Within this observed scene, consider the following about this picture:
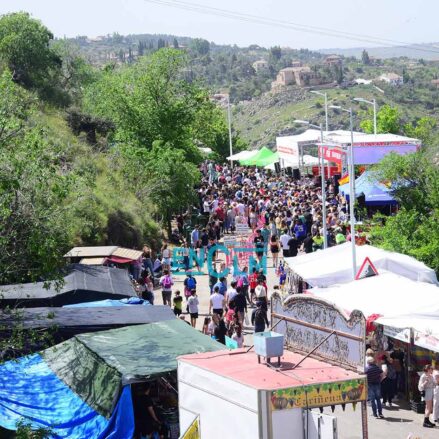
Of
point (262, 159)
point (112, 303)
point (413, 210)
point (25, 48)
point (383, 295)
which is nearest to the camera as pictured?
point (383, 295)

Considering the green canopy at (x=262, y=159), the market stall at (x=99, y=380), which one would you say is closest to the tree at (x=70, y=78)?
the green canopy at (x=262, y=159)

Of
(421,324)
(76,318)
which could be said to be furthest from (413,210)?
(76,318)

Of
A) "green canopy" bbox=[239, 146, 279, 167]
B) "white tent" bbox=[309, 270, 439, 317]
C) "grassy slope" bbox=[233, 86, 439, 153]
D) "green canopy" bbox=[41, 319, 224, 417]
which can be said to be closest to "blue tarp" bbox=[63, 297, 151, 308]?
"green canopy" bbox=[41, 319, 224, 417]

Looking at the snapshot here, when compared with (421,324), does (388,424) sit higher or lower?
lower

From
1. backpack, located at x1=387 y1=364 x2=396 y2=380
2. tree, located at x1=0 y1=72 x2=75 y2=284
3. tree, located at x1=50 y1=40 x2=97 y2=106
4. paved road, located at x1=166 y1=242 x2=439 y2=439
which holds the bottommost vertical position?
paved road, located at x1=166 y1=242 x2=439 y2=439

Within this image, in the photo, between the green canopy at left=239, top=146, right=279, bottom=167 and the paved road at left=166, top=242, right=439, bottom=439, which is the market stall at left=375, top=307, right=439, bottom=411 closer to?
the paved road at left=166, top=242, right=439, bottom=439

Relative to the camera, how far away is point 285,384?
10.8 meters

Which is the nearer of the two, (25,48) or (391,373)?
(391,373)

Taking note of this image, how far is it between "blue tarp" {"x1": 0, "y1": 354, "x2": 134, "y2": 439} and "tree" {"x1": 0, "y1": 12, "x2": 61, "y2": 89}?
3498 centimetres

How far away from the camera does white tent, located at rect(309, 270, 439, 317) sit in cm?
1791

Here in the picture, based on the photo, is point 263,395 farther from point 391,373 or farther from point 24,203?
point 24,203

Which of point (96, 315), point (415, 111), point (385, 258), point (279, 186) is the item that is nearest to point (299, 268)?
point (385, 258)

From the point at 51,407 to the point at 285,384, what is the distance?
535 cm

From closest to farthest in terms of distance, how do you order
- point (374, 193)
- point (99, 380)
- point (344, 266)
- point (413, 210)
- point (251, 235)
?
1. point (99, 380)
2. point (344, 266)
3. point (413, 210)
4. point (251, 235)
5. point (374, 193)
